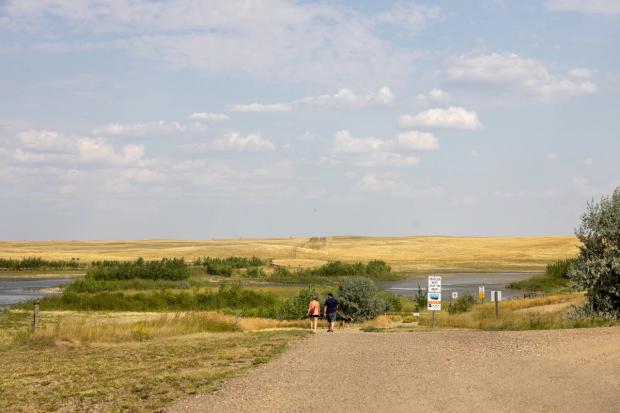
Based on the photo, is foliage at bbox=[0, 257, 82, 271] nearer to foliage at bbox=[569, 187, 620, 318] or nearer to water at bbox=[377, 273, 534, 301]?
water at bbox=[377, 273, 534, 301]

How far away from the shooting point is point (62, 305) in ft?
182

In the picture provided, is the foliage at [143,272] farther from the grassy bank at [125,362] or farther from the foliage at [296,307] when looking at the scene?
the grassy bank at [125,362]

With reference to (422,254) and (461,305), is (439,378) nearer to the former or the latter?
(461,305)

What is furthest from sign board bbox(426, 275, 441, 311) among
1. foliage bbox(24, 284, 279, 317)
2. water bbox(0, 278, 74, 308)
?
water bbox(0, 278, 74, 308)

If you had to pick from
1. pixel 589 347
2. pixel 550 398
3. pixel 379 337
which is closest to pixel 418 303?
pixel 379 337

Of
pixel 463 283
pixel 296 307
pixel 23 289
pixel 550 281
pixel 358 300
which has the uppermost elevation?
pixel 358 300

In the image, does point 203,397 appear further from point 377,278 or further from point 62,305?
point 377,278

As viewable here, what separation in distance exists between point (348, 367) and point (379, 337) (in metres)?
6.61

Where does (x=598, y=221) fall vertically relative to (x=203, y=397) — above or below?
above

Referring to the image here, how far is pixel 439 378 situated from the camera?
15.6 m

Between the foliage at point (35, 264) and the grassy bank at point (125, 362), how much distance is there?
75.1m

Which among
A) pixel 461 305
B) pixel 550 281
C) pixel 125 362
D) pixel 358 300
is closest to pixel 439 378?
pixel 125 362

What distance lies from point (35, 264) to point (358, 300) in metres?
77.3

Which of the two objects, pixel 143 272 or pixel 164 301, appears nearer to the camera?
pixel 164 301
